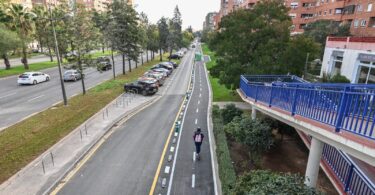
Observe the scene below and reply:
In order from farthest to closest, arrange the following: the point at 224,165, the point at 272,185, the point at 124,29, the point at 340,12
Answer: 1. the point at 340,12
2. the point at 124,29
3. the point at 224,165
4. the point at 272,185

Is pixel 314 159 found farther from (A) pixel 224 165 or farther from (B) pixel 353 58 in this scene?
(B) pixel 353 58

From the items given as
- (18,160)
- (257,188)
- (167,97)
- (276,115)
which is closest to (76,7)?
(167,97)

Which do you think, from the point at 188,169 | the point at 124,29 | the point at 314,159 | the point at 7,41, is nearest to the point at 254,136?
the point at 188,169

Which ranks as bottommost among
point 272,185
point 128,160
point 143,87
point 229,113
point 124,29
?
point 128,160

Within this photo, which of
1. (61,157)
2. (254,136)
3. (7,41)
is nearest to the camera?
(254,136)

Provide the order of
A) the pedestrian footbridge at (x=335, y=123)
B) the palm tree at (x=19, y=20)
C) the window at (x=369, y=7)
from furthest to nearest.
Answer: the palm tree at (x=19, y=20) < the window at (x=369, y=7) < the pedestrian footbridge at (x=335, y=123)

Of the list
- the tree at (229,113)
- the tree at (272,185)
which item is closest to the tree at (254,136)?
the tree at (272,185)

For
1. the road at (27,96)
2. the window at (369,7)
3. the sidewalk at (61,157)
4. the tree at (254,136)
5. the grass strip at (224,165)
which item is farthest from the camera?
the window at (369,7)

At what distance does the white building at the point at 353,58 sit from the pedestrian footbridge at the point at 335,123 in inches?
450

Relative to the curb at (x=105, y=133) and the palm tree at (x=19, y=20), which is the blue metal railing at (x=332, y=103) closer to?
the curb at (x=105, y=133)

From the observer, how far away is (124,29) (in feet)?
115

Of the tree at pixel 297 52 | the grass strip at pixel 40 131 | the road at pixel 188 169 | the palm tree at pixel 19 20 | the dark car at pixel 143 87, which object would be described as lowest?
the road at pixel 188 169

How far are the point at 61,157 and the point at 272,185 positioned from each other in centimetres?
1024

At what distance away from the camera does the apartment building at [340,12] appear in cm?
3620
